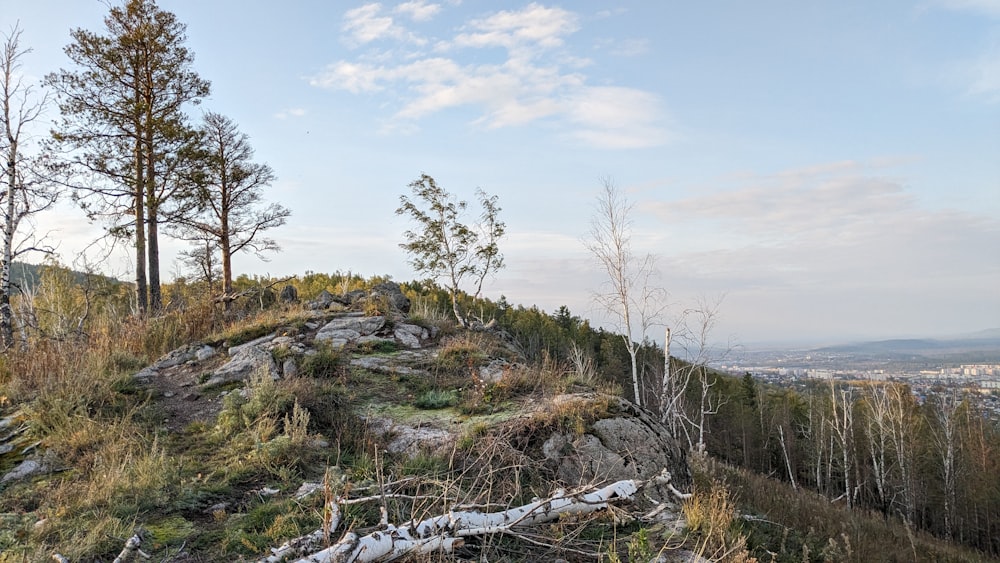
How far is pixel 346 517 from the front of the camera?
→ 132 inches

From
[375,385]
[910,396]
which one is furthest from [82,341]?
[910,396]

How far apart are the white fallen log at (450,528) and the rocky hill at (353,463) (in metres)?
0.01

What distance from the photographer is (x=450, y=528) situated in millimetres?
3125

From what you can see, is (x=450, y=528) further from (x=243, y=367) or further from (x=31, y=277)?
(x=31, y=277)

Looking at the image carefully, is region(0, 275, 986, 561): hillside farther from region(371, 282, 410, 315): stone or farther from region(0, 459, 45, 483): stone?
region(371, 282, 410, 315): stone

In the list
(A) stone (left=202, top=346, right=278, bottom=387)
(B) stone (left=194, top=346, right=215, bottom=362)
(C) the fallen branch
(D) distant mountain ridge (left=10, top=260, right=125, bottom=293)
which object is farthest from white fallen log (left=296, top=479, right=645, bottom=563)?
(D) distant mountain ridge (left=10, top=260, right=125, bottom=293)

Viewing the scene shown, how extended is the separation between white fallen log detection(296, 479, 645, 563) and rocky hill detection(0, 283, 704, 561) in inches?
0.4

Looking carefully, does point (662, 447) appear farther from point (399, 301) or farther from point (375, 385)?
point (399, 301)

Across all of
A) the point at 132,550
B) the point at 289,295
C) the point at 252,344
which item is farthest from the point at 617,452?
the point at 289,295

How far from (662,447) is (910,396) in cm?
4344

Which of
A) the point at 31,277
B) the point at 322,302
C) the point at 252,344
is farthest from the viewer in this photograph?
the point at 31,277

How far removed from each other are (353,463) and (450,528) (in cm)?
206

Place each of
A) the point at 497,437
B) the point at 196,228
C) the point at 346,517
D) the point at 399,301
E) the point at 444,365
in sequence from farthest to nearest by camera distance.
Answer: the point at 196,228 < the point at 399,301 < the point at 444,365 < the point at 497,437 < the point at 346,517

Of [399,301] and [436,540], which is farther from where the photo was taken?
[399,301]
